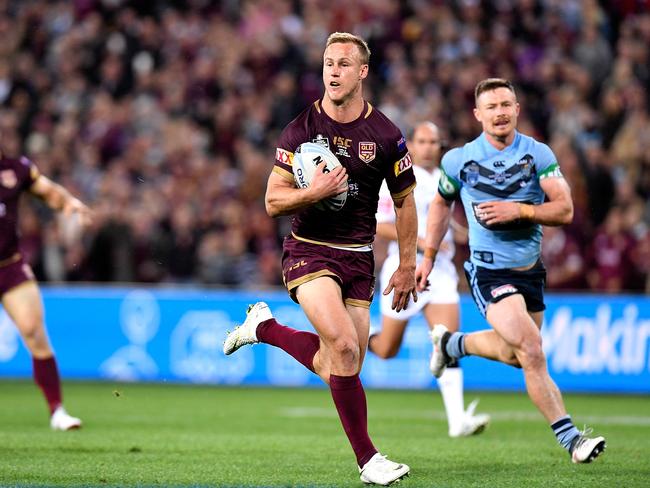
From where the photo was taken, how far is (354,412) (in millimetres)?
6801

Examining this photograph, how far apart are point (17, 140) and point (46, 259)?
11.5 feet

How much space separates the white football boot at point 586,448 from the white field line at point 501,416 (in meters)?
4.05

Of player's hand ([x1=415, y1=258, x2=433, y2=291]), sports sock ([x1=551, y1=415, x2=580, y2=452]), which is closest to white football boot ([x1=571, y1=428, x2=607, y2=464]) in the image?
sports sock ([x1=551, y1=415, x2=580, y2=452])

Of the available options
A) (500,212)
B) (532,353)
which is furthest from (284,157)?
(532,353)

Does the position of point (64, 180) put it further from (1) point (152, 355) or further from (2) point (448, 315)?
(2) point (448, 315)

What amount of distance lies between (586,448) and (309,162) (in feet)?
8.21

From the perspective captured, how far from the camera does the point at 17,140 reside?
2036cm

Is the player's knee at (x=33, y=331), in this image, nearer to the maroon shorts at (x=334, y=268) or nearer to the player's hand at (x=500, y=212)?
the maroon shorts at (x=334, y=268)

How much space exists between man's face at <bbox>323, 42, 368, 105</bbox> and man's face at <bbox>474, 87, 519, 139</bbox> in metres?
1.47

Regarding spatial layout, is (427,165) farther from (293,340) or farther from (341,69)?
(341,69)

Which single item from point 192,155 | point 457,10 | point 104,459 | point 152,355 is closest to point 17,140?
point 192,155

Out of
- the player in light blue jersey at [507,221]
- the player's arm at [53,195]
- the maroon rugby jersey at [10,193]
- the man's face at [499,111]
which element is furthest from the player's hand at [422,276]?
the maroon rugby jersey at [10,193]

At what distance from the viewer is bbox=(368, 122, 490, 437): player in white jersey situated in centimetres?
1003

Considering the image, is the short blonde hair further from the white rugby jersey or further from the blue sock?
the white rugby jersey
